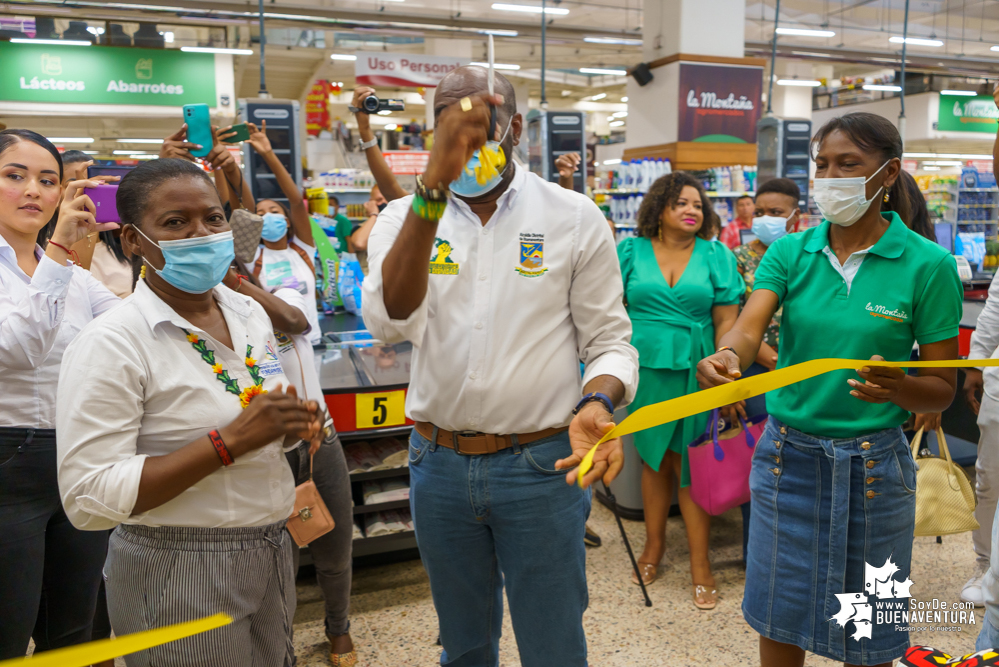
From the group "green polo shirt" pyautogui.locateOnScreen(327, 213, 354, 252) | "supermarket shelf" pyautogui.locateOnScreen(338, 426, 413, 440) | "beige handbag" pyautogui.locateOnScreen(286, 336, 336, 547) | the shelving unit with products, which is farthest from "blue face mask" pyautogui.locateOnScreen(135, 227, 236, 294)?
the shelving unit with products

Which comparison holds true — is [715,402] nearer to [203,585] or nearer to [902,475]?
[902,475]

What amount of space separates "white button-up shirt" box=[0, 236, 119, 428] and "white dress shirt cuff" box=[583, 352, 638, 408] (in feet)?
4.51

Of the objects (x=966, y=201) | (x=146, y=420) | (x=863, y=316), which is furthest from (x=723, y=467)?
(x=966, y=201)

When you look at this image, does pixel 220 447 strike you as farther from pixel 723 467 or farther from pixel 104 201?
pixel 723 467

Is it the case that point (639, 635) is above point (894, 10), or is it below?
below

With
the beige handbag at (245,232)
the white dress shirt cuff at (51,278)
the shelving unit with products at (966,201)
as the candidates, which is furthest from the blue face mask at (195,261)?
the shelving unit with products at (966,201)

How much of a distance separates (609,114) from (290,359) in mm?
25091

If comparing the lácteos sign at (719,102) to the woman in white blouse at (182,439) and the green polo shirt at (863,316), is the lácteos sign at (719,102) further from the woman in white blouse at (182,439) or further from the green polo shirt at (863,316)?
the woman in white blouse at (182,439)

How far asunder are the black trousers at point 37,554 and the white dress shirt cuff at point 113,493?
0.72 meters

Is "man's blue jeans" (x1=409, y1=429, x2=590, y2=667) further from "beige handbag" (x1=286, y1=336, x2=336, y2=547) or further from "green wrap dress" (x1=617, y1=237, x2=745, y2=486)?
"green wrap dress" (x1=617, y1=237, x2=745, y2=486)

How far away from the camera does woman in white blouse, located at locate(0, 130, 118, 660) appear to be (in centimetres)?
180

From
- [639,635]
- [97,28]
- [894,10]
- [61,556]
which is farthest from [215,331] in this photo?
[894,10]

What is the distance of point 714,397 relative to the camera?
135 cm

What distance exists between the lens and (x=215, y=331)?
1550 millimetres
